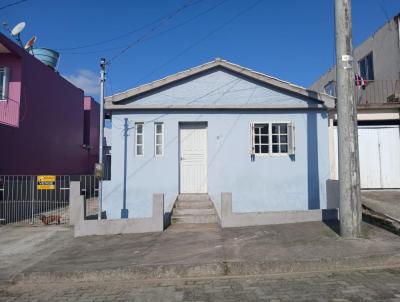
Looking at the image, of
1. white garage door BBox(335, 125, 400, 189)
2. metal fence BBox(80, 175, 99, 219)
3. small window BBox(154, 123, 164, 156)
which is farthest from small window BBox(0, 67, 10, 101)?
white garage door BBox(335, 125, 400, 189)

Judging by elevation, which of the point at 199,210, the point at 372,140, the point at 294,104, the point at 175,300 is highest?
the point at 294,104

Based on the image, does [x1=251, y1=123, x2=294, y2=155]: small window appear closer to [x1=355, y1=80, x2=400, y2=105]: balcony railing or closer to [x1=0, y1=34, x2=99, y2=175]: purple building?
[x1=355, y1=80, x2=400, y2=105]: balcony railing

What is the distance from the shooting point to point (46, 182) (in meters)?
11.5

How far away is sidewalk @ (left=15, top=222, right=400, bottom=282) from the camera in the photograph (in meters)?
6.17

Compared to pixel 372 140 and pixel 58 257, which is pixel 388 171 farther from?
pixel 58 257

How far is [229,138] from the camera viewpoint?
11.5 m

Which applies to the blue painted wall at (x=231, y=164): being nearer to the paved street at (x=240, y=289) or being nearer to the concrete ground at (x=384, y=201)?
the concrete ground at (x=384, y=201)

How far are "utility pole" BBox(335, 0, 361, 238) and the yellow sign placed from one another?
8.70 m

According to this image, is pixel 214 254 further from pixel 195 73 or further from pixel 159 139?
pixel 195 73

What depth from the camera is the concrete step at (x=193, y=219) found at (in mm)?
9867

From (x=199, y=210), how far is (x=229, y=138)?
8.80 ft

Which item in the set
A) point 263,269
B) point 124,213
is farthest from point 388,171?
point 124,213

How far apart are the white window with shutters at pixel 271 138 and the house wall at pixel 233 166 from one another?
0.57ft

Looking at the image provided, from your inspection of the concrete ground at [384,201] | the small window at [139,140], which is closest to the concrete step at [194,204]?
the small window at [139,140]
